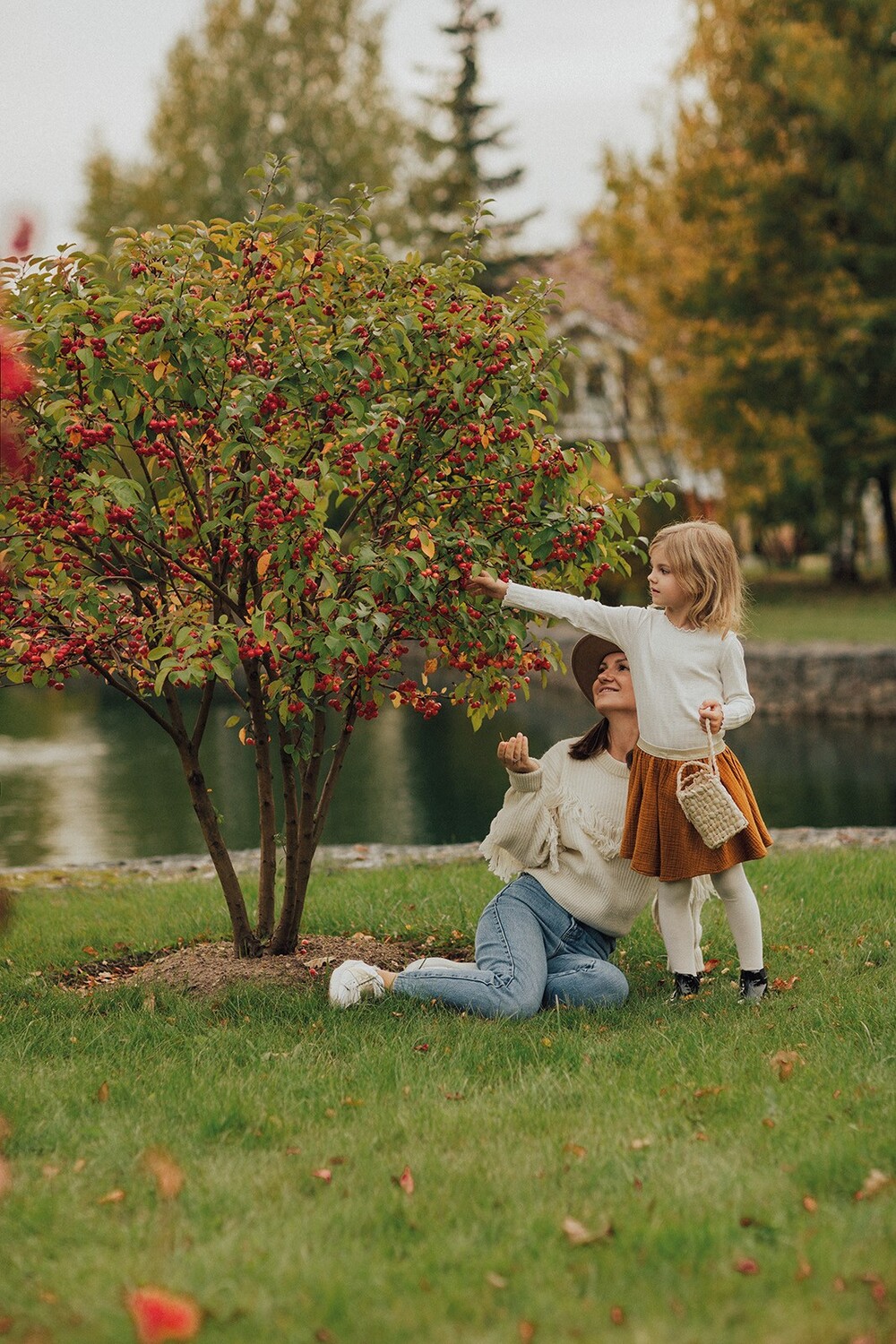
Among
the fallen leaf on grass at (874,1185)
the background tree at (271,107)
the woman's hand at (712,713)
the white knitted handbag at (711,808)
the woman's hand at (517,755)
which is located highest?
the background tree at (271,107)

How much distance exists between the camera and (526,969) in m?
4.38

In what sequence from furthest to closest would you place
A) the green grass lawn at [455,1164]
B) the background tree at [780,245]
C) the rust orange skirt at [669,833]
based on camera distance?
the background tree at [780,245], the rust orange skirt at [669,833], the green grass lawn at [455,1164]

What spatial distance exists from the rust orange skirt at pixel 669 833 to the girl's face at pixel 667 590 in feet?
1.50

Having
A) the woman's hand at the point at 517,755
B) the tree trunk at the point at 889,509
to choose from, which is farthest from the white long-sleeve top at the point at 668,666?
the tree trunk at the point at 889,509

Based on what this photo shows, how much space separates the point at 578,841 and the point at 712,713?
744mm

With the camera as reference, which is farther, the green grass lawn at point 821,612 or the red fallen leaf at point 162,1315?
the green grass lawn at point 821,612

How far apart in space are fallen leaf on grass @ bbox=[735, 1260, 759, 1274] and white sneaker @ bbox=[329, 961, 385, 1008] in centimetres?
201

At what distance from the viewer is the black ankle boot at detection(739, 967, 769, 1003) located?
441 centimetres

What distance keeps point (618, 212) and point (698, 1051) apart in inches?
870

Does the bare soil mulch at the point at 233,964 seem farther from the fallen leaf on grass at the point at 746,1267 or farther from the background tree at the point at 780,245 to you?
the background tree at the point at 780,245

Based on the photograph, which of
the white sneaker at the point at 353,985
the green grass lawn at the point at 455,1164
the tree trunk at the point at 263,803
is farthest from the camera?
the tree trunk at the point at 263,803

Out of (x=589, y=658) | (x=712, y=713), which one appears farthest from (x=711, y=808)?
(x=589, y=658)

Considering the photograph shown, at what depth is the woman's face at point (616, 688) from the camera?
4.66m

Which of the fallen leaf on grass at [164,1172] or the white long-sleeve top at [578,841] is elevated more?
the white long-sleeve top at [578,841]
